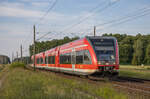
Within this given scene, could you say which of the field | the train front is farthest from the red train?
the field

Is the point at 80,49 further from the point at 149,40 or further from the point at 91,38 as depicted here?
the point at 149,40

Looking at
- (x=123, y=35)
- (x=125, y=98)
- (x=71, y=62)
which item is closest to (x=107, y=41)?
(x=71, y=62)

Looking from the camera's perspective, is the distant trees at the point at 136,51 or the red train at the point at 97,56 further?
the distant trees at the point at 136,51

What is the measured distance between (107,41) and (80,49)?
2.62 m

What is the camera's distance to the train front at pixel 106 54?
16.0 meters

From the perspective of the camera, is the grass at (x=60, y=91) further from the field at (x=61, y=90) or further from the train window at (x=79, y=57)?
the train window at (x=79, y=57)

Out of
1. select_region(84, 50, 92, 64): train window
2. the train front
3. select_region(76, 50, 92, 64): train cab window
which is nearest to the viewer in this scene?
the train front

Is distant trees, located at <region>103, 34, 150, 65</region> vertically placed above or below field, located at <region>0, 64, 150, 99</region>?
above

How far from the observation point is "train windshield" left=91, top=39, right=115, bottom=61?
1624 cm

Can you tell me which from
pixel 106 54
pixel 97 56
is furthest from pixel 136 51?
pixel 97 56

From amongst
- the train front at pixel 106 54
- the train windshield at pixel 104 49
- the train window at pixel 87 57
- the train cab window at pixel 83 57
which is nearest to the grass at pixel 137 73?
the train front at pixel 106 54

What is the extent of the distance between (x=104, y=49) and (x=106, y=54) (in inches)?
15.9

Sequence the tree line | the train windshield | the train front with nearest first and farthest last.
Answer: the train front → the train windshield → the tree line

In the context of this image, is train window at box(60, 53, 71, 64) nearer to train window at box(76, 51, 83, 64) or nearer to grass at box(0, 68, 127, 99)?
train window at box(76, 51, 83, 64)
